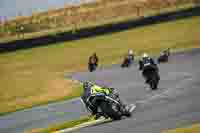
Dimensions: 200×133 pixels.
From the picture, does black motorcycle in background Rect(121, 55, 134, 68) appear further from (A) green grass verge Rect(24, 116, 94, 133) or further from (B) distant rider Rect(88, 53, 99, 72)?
(A) green grass verge Rect(24, 116, 94, 133)

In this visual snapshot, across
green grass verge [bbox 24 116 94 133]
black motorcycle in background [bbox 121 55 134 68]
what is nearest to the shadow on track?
black motorcycle in background [bbox 121 55 134 68]

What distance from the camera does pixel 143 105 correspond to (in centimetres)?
1856

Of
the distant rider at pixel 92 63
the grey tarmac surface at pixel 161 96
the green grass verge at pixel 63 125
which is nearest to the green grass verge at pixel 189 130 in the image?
the grey tarmac surface at pixel 161 96

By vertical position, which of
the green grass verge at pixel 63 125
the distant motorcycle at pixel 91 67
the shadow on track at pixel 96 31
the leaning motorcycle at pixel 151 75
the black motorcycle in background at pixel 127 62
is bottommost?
the green grass verge at pixel 63 125

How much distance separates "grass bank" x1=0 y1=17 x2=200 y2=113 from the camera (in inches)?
1329

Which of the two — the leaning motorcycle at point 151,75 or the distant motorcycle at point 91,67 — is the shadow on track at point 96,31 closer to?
the distant motorcycle at point 91,67

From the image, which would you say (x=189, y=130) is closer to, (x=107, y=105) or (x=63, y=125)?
(x=107, y=105)

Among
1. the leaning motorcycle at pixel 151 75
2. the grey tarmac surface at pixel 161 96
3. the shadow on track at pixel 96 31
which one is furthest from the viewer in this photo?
the shadow on track at pixel 96 31

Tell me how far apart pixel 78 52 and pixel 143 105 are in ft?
79.5

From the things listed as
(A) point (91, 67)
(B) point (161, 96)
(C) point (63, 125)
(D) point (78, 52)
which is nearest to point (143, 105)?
(B) point (161, 96)

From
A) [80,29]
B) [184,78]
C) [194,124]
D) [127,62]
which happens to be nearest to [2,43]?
[80,29]

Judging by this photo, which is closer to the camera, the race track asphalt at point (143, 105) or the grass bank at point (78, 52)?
the race track asphalt at point (143, 105)

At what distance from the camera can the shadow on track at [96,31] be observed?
43750mm

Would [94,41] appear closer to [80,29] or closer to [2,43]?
[80,29]
